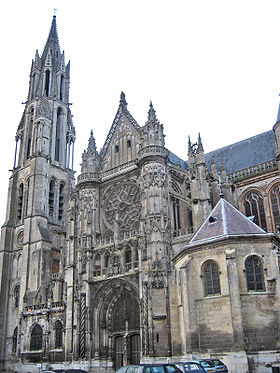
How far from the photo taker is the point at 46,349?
31.0 m

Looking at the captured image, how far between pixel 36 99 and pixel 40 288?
21.4 metres

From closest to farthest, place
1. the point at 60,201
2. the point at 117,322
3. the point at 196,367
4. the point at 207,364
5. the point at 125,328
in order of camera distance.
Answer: the point at 196,367 → the point at 207,364 → the point at 125,328 → the point at 117,322 → the point at 60,201

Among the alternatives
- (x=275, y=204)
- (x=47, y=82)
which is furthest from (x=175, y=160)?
(x=47, y=82)

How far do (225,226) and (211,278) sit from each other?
8.90 ft

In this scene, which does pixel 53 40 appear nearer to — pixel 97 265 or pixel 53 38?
pixel 53 38

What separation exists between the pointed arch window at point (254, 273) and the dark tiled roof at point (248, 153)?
46.1 feet

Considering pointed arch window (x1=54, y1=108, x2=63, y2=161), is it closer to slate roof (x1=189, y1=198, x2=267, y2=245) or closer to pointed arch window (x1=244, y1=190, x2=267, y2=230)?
pointed arch window (x1=244, y1=190, x2=267, y2=230)

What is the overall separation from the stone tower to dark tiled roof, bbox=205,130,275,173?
16408mm

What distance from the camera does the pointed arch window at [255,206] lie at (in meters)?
29.8

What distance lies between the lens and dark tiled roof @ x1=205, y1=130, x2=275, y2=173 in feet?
109

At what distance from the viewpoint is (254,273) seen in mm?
19953

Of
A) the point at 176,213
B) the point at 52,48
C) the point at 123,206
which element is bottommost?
the point at 176,213

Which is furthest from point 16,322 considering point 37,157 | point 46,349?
point 37,157

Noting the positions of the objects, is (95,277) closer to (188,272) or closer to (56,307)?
(56,307)
